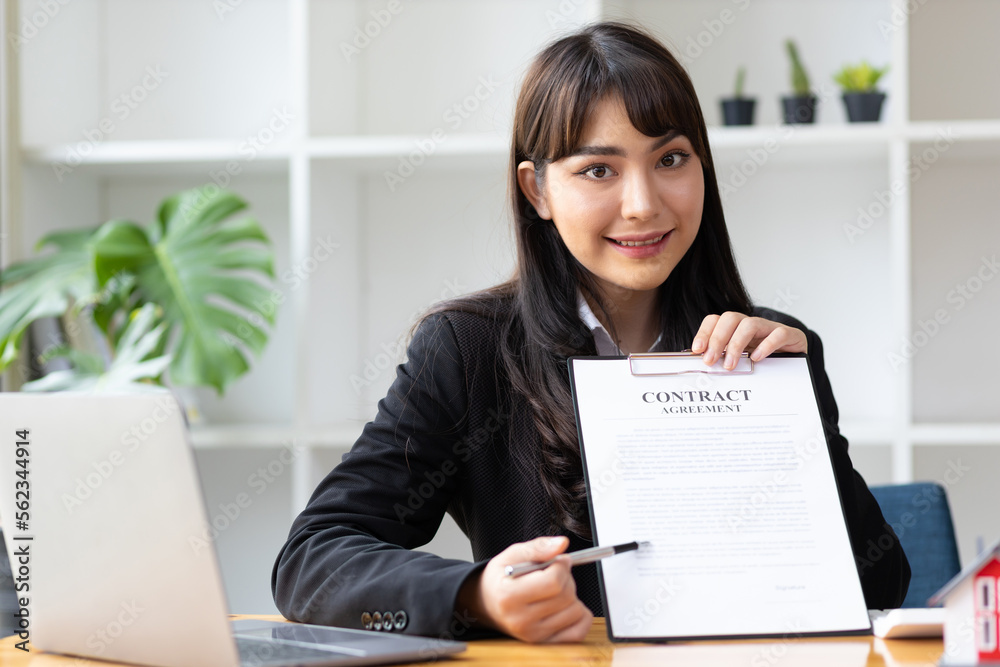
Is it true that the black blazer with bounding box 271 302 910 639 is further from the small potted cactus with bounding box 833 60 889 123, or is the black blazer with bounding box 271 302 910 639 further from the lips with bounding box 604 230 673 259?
the small potted cactus with bounding box 833 60 889 123

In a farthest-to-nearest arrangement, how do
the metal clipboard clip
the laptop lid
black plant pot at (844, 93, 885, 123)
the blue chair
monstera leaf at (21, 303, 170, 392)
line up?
black plant pot at (844, 93, 885, 123)
monstera leaf at (21, 303, 170, 392)
the blue chair
the metal clipboard clip
the laptop lid

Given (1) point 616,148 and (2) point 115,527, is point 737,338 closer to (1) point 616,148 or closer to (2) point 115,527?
(1) point 616,148

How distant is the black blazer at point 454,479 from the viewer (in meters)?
1.16

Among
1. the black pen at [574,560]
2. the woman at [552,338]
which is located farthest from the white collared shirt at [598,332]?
the black pen at [574,560]

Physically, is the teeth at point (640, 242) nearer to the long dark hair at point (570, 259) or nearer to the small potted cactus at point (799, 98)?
the long dark hair at point (570, 259)

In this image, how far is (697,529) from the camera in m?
0.95

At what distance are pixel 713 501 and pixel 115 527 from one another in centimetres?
57

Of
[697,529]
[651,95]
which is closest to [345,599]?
[697,529]

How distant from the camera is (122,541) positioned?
760mm

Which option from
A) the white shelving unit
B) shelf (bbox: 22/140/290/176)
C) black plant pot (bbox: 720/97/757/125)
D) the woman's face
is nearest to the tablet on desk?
the woman's face

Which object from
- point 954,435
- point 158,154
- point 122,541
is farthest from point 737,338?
point 158,154

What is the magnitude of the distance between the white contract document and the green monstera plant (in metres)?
1.38

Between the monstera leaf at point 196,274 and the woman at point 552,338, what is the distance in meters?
0.94

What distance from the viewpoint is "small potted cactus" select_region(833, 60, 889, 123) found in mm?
2234
